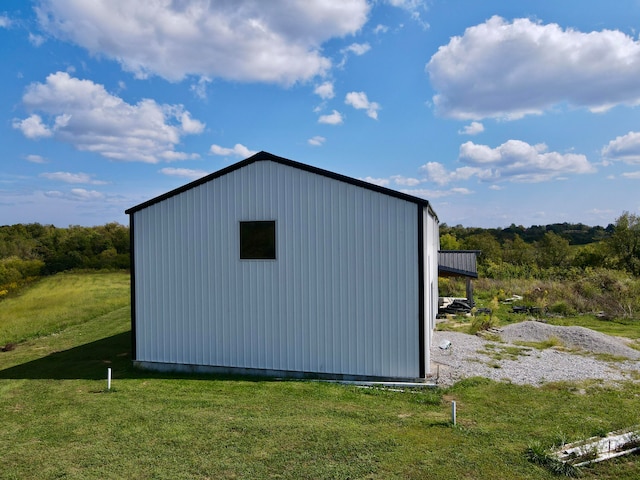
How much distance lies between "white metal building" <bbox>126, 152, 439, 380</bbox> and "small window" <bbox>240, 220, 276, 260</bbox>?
0.03 meters

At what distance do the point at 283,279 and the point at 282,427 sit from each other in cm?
411

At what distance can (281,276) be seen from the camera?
10.4 metres

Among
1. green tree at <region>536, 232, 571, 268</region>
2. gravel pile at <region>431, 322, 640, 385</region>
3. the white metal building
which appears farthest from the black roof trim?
green tree at <region>536, 232, 571, 268</region>

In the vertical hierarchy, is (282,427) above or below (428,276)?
below

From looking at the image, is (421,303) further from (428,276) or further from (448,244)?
(448,244)

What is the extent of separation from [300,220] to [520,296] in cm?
1966

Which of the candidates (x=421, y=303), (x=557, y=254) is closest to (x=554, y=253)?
(x=557, y=254)

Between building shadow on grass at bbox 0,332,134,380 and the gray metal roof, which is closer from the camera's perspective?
building shadow on grass at bbox 0,332,134,380

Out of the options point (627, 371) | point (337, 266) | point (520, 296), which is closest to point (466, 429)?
point (337, 266)

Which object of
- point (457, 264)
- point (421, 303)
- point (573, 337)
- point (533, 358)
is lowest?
point (533, 358)

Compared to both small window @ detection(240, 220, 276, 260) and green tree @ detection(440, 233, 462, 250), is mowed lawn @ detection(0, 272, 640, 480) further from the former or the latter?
green tree @ detection(440, 233, 462, 250)

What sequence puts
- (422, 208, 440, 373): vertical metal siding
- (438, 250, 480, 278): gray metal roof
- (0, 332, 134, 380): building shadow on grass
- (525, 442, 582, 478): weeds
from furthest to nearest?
(438, 250, 480, 278): gray metal roof < (0, 332, 134, 380): building shadow on grass < (422, 208, 440, 373): vertical metal siding < (525, 442, 582, 478): weeds

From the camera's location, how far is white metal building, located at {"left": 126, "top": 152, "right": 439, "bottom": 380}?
31.6 ft

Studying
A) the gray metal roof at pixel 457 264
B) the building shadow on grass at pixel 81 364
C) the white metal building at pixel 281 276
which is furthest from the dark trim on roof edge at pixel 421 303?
the gray metal roof at pixel 457 264
